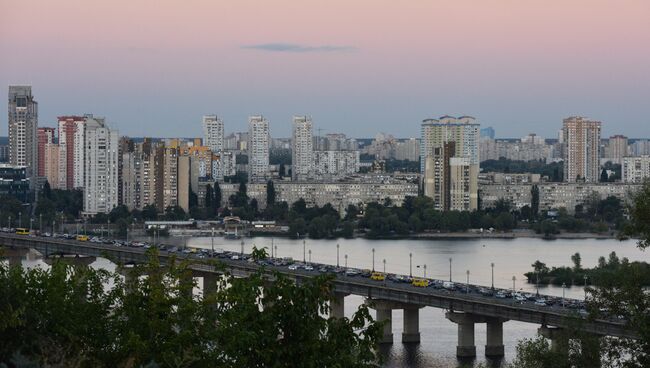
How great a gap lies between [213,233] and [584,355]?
21.7 meters

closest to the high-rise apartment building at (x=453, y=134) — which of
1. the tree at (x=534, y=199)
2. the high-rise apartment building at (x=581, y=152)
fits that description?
the high-rise apartment building at (x=581, y=152)

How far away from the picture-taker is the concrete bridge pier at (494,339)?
11.9 m

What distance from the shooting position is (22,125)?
39094 millimetres

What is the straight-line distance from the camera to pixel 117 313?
18.8 feet

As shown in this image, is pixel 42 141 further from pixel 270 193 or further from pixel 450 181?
pixel 450 181

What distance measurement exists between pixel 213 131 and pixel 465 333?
135ft

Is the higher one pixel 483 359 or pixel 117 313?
Result: pixel 117 313

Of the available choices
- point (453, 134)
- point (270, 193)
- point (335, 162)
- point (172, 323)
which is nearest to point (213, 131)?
point (335, 162)

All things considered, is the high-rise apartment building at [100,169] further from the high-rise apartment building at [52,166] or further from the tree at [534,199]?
the tree at [534,199]

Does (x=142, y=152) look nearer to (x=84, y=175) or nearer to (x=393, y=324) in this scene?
(x=84, y=175)

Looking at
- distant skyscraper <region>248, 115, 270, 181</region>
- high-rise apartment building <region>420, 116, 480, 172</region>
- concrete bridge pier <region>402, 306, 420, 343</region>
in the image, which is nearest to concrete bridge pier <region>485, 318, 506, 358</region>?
concrete bridge pier <region>402, 306, 420, 343</region>

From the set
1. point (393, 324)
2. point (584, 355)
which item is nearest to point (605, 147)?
point (393, 324)

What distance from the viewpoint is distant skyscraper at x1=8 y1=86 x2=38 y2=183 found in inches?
1535

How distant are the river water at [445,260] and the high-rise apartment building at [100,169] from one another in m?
5.16
